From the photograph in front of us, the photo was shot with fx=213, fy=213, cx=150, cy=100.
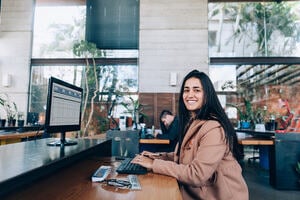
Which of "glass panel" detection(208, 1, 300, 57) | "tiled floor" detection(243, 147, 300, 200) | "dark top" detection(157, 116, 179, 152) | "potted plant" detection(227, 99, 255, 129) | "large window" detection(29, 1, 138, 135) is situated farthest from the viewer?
"large window" detection(29, 1, 138, 135)

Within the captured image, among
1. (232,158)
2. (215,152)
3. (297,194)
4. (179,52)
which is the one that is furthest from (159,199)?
(179,52)

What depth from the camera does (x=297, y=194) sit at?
2.73 meters

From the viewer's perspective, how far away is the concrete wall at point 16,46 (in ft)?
15.2

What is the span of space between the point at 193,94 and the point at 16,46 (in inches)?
194

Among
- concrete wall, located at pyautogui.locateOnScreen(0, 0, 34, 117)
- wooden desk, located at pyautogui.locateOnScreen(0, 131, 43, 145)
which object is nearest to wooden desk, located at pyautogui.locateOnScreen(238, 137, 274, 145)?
wooden desk, located at pyautogui.locateOnScreen(0, 131, 43, 145)

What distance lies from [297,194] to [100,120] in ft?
11.8

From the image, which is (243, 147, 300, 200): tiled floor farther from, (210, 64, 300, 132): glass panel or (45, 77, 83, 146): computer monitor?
(45, 77, 83, 146): computer monitor

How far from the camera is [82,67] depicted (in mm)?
4715

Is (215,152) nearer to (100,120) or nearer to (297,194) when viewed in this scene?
(297,194)

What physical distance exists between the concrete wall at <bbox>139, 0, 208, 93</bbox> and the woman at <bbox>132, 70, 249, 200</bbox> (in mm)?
3189

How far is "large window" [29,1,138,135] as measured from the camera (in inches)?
181

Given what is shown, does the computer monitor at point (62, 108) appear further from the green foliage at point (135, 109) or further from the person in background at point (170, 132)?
the green foliage at point (135, 109)

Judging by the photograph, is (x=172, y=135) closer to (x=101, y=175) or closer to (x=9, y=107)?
(x=101, y=175)

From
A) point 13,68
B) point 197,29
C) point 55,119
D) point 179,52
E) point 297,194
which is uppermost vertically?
point 197,29
